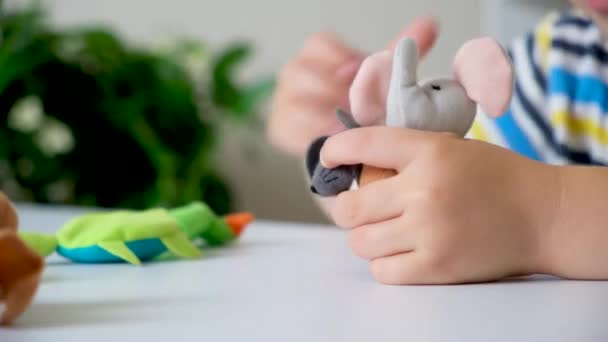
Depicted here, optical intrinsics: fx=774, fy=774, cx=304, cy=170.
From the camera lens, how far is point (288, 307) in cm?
30

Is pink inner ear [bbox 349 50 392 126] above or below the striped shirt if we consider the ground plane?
above

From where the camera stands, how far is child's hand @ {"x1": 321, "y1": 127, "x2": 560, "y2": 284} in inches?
12.9

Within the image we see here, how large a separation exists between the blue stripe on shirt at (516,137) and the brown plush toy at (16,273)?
58cm

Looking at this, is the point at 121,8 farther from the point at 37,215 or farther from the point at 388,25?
the point at 37,215

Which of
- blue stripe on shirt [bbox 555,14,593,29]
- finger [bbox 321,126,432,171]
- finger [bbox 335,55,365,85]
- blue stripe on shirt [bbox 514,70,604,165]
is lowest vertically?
blue stripe on shirt [bbox 514,70,604,165]

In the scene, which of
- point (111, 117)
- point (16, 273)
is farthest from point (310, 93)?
point (111, 117)

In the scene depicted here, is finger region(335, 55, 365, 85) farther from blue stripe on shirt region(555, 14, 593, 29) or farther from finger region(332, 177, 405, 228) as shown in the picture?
blue stripe on shirt region(555, 14, 593, 29)

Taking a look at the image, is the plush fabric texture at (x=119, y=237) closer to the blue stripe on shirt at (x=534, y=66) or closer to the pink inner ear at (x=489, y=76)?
the pink inner ear at (x=489, y=76)

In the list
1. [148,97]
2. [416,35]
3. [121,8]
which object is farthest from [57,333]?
[121,8]

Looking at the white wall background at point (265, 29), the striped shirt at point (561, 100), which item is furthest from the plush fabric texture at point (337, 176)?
the white wall background at point (265, 29)

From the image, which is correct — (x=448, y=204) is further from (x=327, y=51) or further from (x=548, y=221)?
(x=327, y=51)

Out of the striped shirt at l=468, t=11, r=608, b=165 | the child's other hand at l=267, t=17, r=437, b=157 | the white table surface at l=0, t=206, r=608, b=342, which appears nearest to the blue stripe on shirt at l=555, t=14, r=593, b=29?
the striped shirt at l=468, t=11, r=608, b=165

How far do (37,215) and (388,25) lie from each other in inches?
34.0

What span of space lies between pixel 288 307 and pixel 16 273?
4.0 inches
